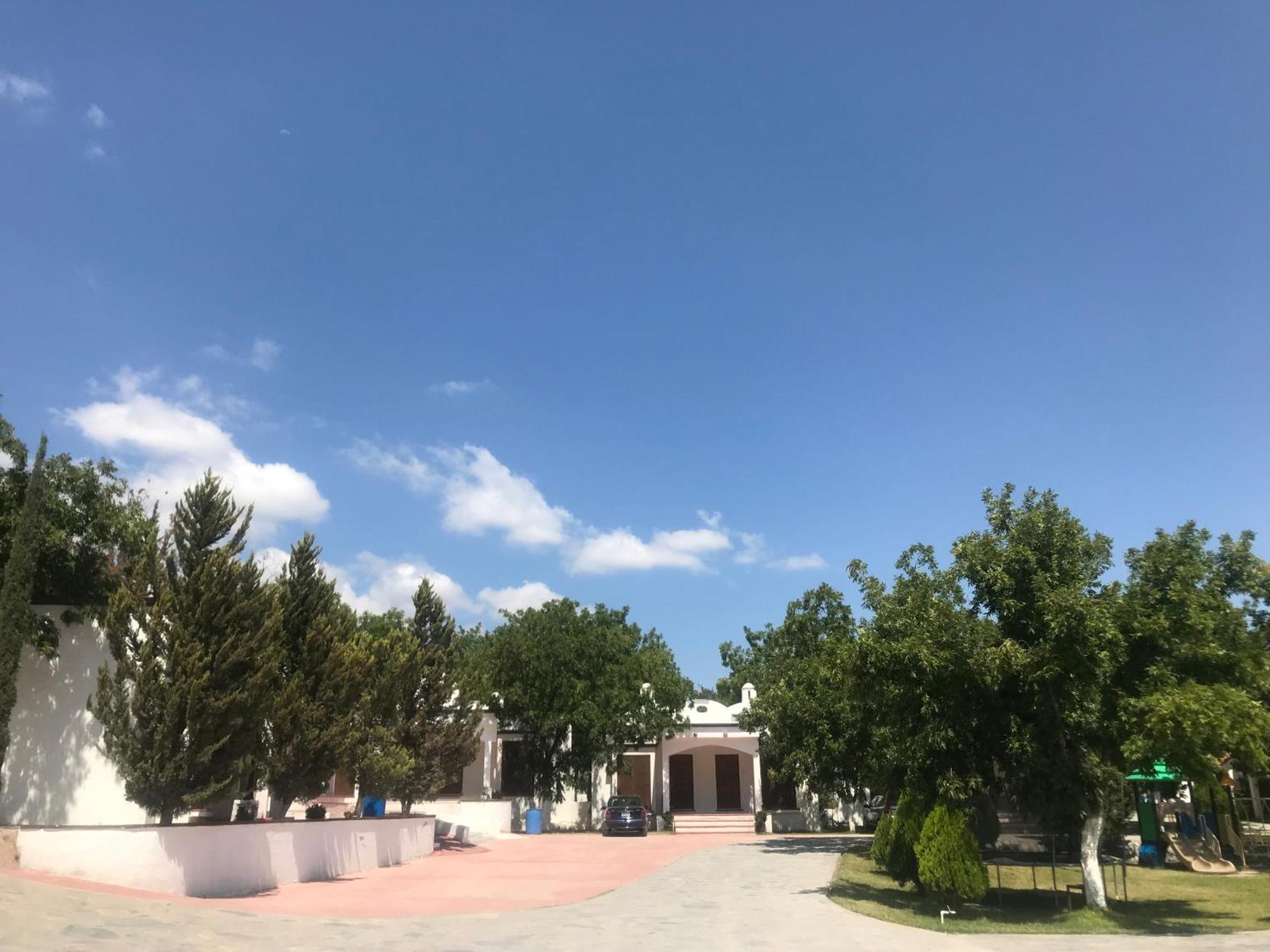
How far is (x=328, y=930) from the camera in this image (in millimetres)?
11055

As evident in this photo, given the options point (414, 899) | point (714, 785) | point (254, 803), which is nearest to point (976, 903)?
point (414, 899)

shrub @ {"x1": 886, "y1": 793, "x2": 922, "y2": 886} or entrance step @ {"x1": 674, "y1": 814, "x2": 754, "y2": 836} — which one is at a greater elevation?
shrub @ {"x1": 886, "y1": 793, "x2": 922, "y2": 886}

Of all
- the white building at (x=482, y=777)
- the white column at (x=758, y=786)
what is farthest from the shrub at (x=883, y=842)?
the white column at (x=758, y=786)

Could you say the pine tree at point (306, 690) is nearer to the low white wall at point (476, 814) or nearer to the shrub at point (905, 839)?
the shrub at point (905, 839)

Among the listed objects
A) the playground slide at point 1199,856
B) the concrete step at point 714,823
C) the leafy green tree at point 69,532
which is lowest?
the concrete step at point 714,823

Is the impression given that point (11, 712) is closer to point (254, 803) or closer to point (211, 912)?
point (254, 803)

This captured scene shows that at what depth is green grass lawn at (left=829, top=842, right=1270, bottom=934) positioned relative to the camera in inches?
477

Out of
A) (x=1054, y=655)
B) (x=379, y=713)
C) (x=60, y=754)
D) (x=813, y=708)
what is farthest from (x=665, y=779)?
(x=1054, y=655)

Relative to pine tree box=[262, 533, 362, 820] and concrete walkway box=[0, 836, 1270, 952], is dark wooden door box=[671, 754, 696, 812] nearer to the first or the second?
pine tree box=[262, 533, 362, 820]

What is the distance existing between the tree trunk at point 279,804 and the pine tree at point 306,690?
0.04 ft

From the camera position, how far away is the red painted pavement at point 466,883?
12.8m

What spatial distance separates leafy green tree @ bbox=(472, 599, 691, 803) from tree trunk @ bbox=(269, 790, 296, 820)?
14.8m

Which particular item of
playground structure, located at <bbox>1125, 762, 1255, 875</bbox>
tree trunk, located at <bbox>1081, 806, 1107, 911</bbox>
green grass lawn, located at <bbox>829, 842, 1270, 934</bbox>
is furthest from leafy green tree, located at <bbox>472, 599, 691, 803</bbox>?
tree trunk, located at <bbox>1081, 806, 1107, 911</bbox>

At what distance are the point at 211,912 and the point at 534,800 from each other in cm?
2249
